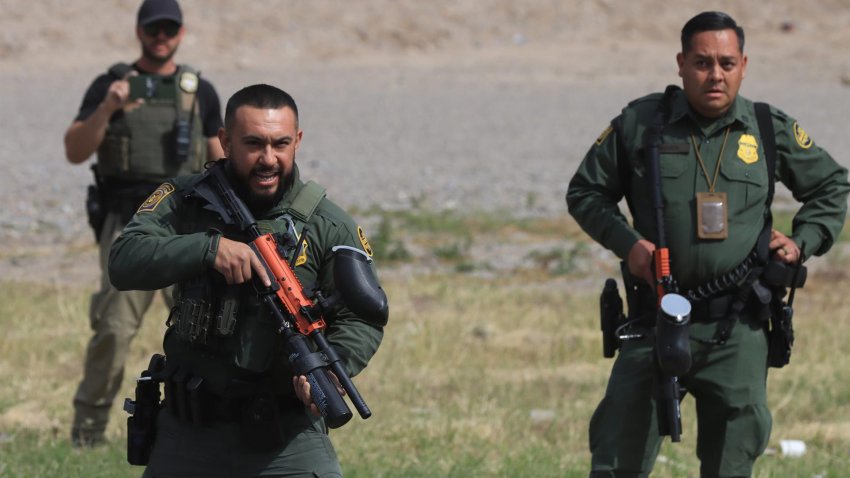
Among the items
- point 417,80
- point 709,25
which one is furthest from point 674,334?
point 417,80

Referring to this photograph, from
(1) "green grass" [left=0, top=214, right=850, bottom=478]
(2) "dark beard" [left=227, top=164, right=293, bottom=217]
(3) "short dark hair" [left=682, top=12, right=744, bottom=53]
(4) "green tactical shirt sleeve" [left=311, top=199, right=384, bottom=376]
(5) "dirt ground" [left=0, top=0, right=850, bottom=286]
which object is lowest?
(5) "dirt ground" [left=0, top=0, right=850, bottom=286]

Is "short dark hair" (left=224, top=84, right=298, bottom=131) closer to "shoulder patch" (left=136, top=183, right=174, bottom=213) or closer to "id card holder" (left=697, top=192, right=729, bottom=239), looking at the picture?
"shoulder patch" (left=136, top=183, right=174, bottom=213)

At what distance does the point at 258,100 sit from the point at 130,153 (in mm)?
2780

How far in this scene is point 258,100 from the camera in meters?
4.25

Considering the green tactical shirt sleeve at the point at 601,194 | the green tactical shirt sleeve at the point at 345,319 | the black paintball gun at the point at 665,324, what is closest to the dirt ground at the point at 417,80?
the green tactical shirt sleeve at the point at 601,194

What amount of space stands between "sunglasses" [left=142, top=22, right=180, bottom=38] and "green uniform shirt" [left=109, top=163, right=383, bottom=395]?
2.62 m

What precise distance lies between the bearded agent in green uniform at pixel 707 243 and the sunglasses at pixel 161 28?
2409 mm

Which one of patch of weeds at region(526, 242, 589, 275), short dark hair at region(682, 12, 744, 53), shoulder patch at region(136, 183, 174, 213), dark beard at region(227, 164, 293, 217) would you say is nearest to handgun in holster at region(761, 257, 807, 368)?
short dark hair at region(682, 12, 744, 53)

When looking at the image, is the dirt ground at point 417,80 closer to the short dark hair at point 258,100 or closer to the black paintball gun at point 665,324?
the black paintball gun at point 665,324

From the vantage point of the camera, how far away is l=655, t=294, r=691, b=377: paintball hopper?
491cm

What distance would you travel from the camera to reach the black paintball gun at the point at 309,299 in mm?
3994

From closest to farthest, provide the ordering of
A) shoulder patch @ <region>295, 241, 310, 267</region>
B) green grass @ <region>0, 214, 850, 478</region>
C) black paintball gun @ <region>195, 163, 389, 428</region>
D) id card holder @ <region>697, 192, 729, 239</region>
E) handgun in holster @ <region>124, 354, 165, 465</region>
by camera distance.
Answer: black paintball gun @ <region>195, 163, 389, 428</region>, shoulder patch @ <region>295, 241, 310, 267</region>, handgun in holster @ <region>124, 354, 165, 465</region>, id card holder @ <region>697, 192, 729, 239</region>, green grass @ <region>0, 214, 850, 478</region>

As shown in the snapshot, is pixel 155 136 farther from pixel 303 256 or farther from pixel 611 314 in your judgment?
pixel 303 256

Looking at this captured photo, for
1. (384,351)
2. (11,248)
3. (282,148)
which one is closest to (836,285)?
(384,351)
